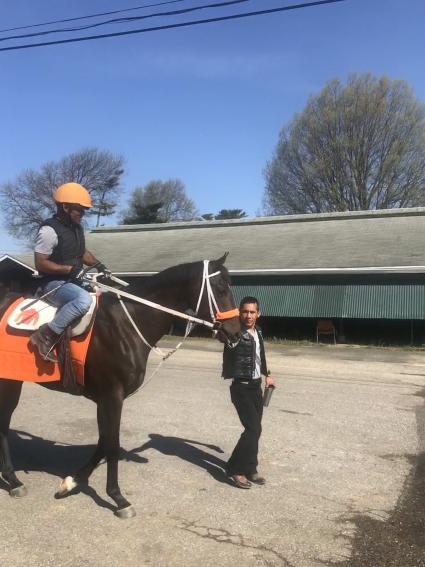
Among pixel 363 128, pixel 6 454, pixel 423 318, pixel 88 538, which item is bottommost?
pixel 88 538

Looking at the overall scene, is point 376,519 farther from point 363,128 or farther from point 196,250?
point 363,128

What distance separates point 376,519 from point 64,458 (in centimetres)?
341

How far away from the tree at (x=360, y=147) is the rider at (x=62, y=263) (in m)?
43.0

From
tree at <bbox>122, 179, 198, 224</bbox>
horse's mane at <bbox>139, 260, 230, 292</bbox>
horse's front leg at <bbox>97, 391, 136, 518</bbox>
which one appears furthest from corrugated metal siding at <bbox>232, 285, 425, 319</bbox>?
tree at <bbox>122, 179, 198, 224</bbox>

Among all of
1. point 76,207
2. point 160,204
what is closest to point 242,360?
point 76,207

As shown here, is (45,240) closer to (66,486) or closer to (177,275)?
(177,275)

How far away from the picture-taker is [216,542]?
4.20m

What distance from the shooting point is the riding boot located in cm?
498

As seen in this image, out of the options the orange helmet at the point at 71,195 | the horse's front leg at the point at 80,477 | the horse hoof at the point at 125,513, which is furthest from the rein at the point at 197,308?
the horse hoof at the point at 125,513


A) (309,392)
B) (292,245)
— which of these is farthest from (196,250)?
(309,392)

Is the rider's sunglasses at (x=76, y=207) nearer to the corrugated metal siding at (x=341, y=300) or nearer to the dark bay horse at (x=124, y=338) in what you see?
the dark bay horse at (x=124, y=338)

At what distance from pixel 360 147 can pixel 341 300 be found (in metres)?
28.8

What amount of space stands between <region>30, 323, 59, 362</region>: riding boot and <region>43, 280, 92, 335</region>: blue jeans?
0.09 m

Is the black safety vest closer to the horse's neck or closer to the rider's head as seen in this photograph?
the rider's head
